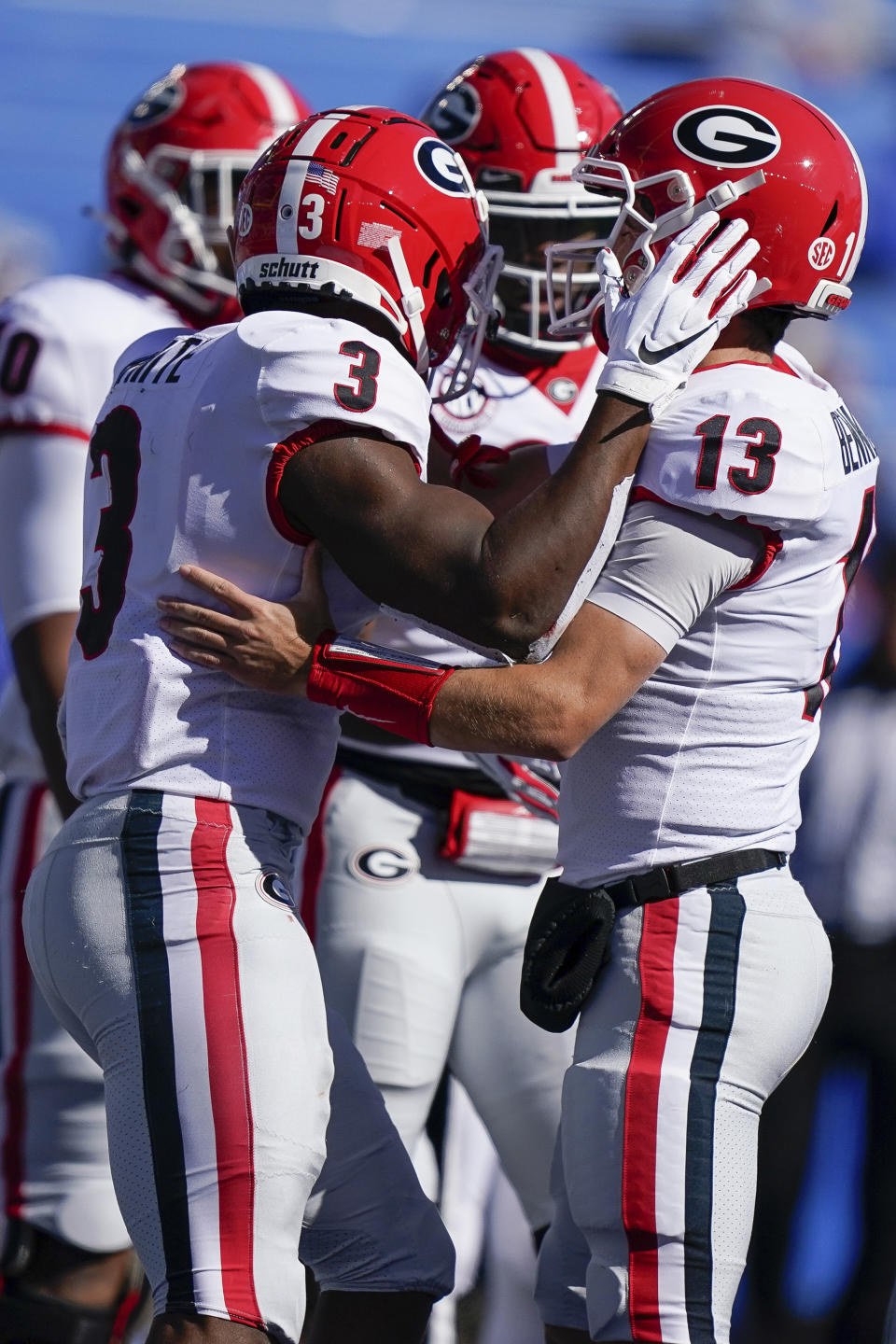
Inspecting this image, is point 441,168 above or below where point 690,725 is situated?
above

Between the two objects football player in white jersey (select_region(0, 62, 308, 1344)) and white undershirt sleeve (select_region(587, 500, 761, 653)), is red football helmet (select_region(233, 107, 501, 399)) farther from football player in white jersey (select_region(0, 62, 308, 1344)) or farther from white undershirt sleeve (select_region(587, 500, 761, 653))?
football player in white jersey (select_region(0, 62, 308, 1344))

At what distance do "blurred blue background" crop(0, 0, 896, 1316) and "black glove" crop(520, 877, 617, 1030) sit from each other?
7.13 m

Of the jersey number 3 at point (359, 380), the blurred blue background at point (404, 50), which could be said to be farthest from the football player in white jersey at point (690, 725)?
the blurred blue background at point (404, 50)

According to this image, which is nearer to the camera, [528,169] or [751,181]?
[751,181]

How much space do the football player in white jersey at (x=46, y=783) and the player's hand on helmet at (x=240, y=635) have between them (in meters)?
1.00

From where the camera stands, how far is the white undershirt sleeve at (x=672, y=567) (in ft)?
7.25

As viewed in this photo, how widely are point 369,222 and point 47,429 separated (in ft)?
3.61

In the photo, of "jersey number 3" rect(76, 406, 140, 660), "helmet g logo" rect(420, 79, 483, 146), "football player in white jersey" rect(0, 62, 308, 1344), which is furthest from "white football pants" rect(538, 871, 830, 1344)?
"helmet g logo" rect(420, 79, 483, 146)

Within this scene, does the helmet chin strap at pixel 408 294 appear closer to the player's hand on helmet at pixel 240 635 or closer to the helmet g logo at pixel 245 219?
the helmet g logo at pixel 245 219

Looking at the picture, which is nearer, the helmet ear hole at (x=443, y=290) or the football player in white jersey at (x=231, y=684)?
the football player in white jersey at (x=231, y=684)

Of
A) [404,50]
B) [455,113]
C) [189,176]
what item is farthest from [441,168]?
[404,50]

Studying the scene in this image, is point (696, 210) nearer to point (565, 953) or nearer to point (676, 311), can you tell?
point (676, 311)

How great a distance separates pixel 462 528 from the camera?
217 centimetres

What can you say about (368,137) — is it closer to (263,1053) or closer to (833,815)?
(263,1053)
